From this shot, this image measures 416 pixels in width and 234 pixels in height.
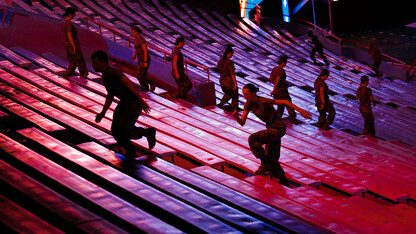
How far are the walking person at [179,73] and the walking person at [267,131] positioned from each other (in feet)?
12.6

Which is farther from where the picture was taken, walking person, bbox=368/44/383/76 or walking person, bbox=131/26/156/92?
walking person, bbox=368/44/383/76

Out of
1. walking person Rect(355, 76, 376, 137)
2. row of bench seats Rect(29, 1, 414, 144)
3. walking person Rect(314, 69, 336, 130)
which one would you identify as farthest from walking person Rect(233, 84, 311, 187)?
row of bench seats Rect(29, 1, 414, 144)

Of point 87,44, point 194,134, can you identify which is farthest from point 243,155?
point 87,44

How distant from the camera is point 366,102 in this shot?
11.6 meters

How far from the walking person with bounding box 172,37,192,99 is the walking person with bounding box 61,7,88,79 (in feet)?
6.21

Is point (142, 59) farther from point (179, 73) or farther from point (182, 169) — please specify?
point (182, 169)

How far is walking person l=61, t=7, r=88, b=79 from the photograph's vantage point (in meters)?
10.4

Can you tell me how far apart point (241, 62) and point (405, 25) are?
13.8 metres

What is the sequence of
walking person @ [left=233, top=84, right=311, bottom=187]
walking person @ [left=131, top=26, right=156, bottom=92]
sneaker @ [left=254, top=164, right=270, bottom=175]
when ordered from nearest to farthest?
walking person @ [left=233, top=84, right=311, bottom=187], sneaker @ [left=254, top=164, right=270, bottom=175], walking person @ [left=131, top=26, right=156, bottom=92]

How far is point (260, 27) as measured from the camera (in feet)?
72.4

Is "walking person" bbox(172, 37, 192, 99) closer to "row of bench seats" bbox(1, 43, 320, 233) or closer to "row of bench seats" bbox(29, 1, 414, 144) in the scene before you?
"row of bench seats" bbox(29, 1, 414, 144)

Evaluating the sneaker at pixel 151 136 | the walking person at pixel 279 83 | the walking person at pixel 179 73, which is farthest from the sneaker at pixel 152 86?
the sneaker at pixel 151 136

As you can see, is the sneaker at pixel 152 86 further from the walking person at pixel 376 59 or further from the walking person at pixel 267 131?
the walking person at pixel 376 59

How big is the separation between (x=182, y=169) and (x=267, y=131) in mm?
1238
